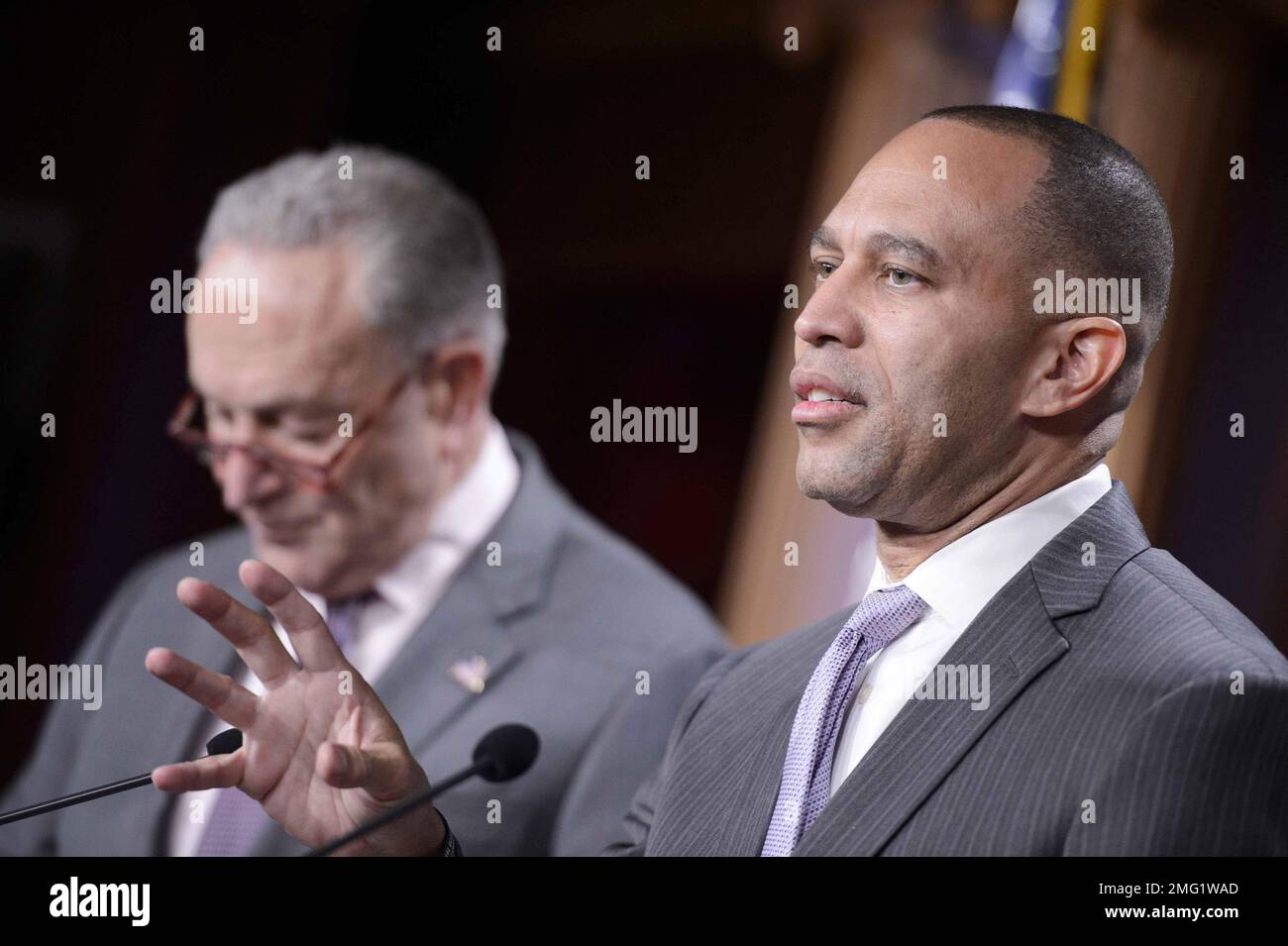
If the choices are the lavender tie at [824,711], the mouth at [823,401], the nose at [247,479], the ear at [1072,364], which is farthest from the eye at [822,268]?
the nose at [247,479]

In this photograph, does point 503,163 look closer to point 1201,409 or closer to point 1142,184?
point 1201,409

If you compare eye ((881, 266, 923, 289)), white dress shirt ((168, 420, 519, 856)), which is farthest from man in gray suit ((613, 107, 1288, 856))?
white dress shirt ((168, 420, 519, 856))

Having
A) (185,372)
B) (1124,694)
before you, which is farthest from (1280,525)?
(185,372)

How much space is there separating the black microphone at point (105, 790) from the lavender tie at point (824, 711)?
2.05 feet

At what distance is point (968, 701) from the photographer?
5.01ft

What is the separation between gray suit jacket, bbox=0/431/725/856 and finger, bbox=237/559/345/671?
1.92 ft

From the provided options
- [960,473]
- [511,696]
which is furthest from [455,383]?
[960,473]

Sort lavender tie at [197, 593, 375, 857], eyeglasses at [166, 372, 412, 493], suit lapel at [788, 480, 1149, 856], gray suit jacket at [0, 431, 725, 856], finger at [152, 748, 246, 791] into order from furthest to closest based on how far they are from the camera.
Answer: eyeglasses at [166, 372, 412, 493] < lavender tie at [197, 593, 375, 857] < gray suit jacket at [0, 431, 725, 856] < finger at [152, 748, 246, 791] < suit lapel at [788, 480, 1149, 856]

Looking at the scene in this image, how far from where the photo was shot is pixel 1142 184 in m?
1.71

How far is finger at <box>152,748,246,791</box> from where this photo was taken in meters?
1.61

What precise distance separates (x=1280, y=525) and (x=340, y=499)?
1544 mm

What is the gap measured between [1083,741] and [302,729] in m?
0.88

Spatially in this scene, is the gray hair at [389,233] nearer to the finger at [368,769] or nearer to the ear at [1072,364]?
the finger at [368,769]

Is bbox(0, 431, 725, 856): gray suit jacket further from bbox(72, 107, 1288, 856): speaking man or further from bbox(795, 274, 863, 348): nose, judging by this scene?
bbox(795, 274, 863, 348): nose
